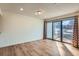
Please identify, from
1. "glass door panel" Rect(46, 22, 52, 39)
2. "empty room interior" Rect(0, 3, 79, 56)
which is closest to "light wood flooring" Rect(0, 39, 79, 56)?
"empty room interior" Rect(0, 3, 79, 56)

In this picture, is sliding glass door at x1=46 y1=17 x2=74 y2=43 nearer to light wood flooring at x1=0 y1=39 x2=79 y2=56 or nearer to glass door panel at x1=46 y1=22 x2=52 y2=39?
glass door panel at x1=46 y1=22 x2=52 y2=39

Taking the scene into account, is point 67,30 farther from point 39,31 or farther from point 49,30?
point 39,31

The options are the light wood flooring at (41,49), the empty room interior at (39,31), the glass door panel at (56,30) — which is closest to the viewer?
the light wood flooring at (41,49)

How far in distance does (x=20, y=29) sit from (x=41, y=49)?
78 cm

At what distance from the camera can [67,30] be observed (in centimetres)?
246

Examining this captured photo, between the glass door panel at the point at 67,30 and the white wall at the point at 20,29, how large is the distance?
604 mm

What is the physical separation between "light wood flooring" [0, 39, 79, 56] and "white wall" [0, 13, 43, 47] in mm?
→ 140

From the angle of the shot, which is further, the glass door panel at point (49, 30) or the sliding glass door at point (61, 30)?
the glass door panel at point (49, 30)

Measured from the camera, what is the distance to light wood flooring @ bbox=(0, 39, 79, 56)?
227 cm

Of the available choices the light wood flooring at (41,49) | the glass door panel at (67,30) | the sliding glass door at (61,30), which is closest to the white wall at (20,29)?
the light wood flooring at (41,49)

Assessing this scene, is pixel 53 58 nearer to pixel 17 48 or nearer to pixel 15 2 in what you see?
pixel 17 48

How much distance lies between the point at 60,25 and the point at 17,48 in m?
1.27

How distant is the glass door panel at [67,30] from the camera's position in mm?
2389

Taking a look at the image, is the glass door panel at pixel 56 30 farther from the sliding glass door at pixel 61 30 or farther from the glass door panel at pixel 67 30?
the glass door panel at pixel 67 30
